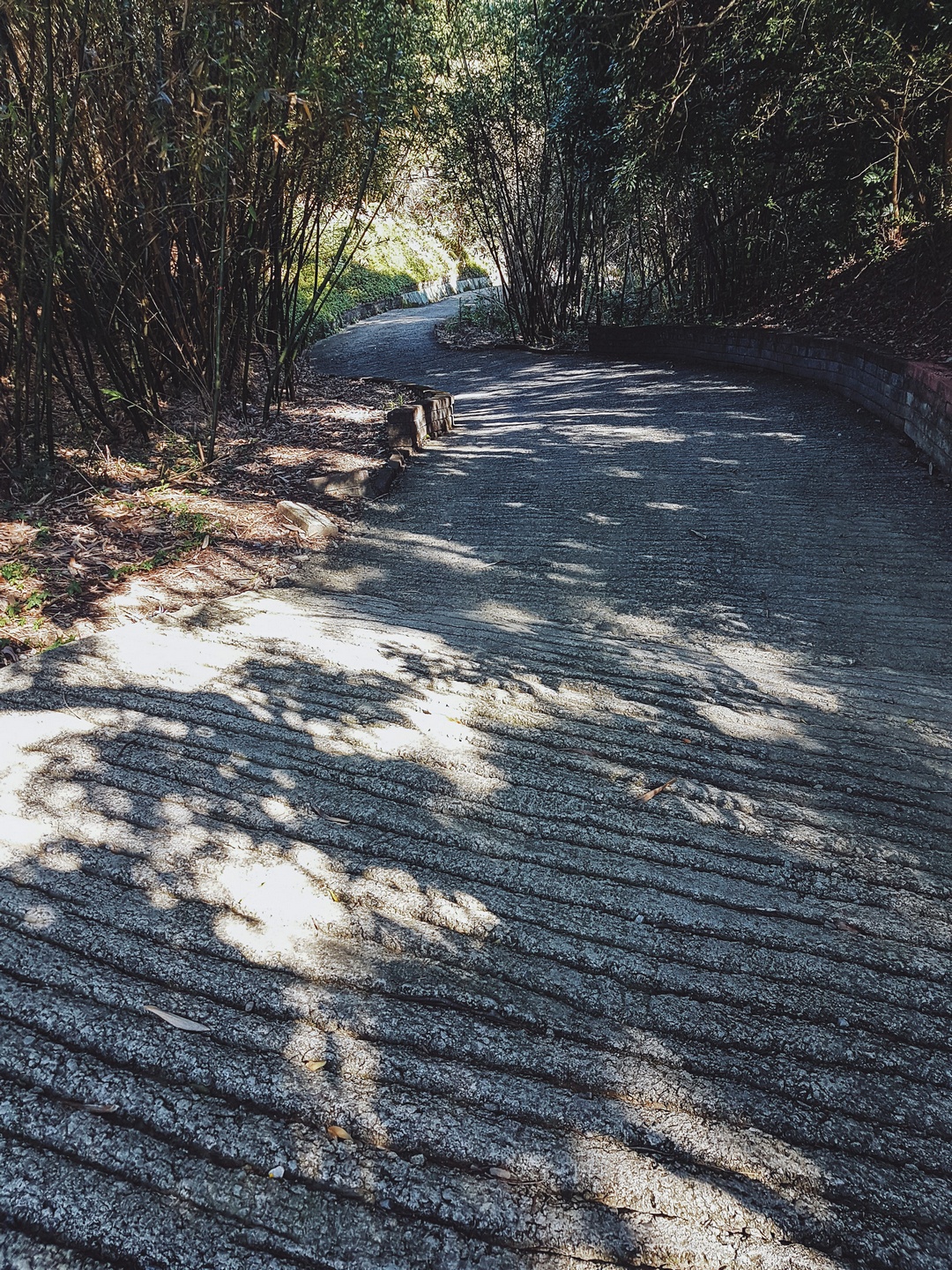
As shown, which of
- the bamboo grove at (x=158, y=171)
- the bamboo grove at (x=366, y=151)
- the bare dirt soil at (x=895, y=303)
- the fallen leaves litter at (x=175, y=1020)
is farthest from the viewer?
the bare dirt soil at (x=895, y=303)

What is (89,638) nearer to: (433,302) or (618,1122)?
(618,1122)

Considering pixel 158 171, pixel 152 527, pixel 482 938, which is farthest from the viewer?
pixel 158 171

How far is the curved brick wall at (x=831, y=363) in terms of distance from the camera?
16.0ft

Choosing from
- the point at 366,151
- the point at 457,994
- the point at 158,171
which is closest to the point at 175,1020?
the point at 457,994

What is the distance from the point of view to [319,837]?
1817 mm

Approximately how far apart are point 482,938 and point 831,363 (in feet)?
22.9

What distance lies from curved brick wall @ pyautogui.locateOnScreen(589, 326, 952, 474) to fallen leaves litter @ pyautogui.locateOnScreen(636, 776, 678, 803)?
140 inches

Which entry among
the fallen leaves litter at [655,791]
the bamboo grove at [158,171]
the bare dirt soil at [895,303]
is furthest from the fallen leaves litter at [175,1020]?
the bare dirt soil at [895,303]

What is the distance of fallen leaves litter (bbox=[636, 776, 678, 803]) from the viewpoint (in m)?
2.03

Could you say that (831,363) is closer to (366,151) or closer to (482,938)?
(366,151)

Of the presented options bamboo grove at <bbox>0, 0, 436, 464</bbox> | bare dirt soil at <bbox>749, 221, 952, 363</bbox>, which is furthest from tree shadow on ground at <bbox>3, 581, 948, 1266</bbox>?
bare dirt soil at <bbox>749, 221, 952, 363</bbox>

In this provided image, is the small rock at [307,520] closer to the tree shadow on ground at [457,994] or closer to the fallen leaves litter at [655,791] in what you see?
the tree shadow on ground at [457,994]

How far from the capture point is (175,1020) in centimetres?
134

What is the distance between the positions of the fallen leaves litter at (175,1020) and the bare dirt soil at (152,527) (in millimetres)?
1755
